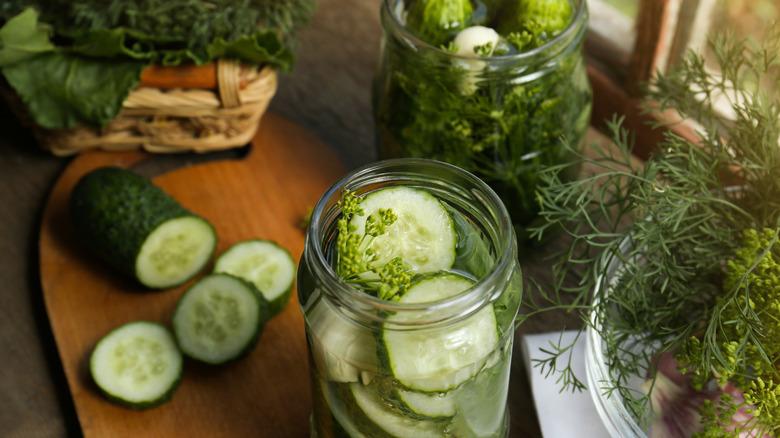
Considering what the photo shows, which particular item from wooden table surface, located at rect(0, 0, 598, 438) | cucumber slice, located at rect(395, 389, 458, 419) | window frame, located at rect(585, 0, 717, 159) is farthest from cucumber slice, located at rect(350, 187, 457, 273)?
window frame, located at rect(585, 0, 717, 159)

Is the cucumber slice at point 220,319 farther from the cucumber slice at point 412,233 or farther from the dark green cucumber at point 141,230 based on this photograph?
the cucumber slice at point 412,233

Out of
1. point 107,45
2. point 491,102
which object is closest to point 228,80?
point 107,45

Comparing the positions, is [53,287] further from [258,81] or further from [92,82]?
[258,81]

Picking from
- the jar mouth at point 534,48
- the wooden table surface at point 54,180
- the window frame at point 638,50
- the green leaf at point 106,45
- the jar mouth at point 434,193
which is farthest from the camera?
the window frame at point 638,50

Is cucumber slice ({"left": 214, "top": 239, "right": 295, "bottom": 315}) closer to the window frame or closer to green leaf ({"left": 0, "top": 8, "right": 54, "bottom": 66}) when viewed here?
green leaf ({"left": 0, "top": 8, "right": 54, "bottom": 66})

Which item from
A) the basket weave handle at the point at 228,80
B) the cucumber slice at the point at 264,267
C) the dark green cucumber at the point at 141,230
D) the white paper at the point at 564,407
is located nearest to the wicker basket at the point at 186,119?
the basket weave handle at the point at 228,80

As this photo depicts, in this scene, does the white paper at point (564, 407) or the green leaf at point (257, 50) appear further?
the green leaf at point (257, 50)
